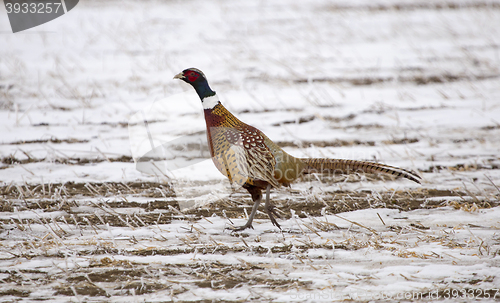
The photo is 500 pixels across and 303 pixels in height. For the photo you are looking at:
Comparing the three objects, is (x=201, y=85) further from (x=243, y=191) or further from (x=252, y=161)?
(x=243, y=191)

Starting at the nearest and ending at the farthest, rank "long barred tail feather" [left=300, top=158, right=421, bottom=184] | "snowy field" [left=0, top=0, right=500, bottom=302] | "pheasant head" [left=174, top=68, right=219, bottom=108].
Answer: "snowy field" [left=0, top=0, right=500, bottom=302]
"long barred tail feather" [left=300, top=158, right=421, bottom=184]
"pheasant head" [left=174, top=68, right=219, bottom=108]

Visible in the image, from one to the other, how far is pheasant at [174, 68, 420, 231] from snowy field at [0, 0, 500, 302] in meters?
0.33

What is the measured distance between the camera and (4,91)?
626cm

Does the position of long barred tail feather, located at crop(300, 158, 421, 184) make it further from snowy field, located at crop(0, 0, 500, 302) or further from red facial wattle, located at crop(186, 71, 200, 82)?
red facial wattle, located at crop(186, 71, 200, 82)

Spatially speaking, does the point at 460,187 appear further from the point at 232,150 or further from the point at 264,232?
the point at 232,150

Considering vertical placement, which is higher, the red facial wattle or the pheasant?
the red facial wattle

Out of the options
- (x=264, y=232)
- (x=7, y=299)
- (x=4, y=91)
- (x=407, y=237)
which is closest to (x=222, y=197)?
(x=264, y=232)

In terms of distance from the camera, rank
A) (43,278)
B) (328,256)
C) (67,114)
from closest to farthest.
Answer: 1. (43,278)
2. (328,256)
3. (67,114)

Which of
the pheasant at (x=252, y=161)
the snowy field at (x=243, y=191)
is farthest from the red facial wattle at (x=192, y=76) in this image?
the snowy field at (x=243, y=191)

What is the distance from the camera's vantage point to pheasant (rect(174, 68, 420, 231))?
9.46 feet

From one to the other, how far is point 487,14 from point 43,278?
40.4ft

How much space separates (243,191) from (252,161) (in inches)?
33.9

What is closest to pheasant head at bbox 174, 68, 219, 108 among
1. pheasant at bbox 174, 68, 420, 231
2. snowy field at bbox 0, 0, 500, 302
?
pheasant at bbox 174, 68, 420, 231

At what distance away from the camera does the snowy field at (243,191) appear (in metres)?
2.32
